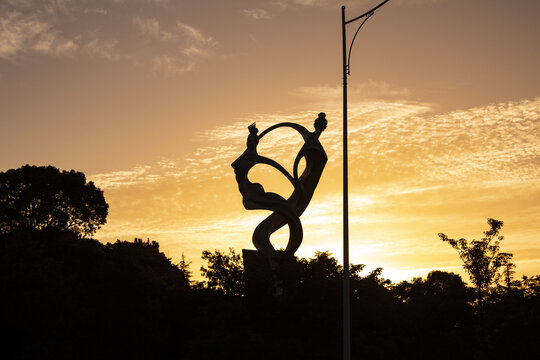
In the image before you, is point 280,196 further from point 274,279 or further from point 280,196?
point 274,279

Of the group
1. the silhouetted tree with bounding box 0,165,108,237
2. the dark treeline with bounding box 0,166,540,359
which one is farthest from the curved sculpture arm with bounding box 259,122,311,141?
the silhouetted tree with bounding box 0,165,108,237

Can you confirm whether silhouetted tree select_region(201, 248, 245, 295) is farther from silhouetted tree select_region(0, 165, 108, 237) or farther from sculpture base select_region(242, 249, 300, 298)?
silhouetted tree select_region(0, 165, 108, 237)

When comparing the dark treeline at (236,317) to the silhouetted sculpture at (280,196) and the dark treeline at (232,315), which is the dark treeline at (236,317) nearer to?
the dark treeline at (232,315)

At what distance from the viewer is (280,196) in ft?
102

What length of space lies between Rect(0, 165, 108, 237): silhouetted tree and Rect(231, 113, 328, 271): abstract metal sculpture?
23.8 metres

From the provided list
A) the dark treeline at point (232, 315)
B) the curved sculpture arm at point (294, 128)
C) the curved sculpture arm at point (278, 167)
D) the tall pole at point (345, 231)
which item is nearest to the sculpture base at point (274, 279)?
the dark treeline at point (232, 315)

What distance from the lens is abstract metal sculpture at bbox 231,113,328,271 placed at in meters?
30.4

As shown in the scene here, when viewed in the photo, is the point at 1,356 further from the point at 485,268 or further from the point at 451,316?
the point at 485,268

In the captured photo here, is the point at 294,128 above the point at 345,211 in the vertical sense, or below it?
above

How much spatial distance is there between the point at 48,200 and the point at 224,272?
81.5ft

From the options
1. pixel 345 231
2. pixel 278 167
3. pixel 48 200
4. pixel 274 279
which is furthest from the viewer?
pixel 48 200

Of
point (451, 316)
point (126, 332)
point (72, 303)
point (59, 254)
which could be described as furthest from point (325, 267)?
point (59, 254)

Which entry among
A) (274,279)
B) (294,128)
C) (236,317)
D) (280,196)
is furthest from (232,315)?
(294,128)

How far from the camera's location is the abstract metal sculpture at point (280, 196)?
1197 inches
